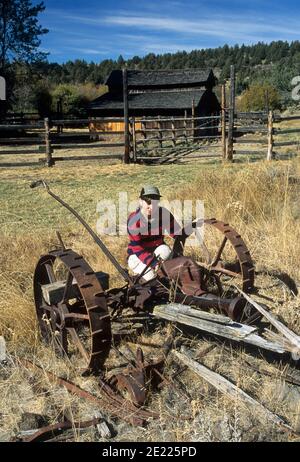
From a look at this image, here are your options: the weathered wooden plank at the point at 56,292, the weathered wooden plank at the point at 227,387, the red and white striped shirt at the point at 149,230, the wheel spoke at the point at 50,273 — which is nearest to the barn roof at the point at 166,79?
the red and white striped shirt at the point at 149,230

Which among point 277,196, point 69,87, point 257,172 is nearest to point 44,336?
point 277,196

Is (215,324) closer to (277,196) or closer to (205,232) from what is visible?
(205,232)

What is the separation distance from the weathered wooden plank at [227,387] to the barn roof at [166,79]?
91.7 ft

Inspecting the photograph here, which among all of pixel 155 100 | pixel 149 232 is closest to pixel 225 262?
pixel 149 232

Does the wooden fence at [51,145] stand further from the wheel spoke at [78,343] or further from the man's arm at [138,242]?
the wheel spoke at [78,343]

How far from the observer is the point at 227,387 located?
9.17ft

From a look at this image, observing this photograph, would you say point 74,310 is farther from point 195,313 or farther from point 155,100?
point 155,100

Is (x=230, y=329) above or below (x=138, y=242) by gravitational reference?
below

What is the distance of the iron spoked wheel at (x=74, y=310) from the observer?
2.76 m

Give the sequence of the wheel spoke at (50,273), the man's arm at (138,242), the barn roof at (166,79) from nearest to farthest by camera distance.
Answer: the wheel spoke at (50,273) → the man's arm at (138,242) → the barn roof at (166,79)

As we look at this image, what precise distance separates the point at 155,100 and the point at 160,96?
37.3 inches

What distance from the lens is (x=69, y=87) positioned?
42.1 metres

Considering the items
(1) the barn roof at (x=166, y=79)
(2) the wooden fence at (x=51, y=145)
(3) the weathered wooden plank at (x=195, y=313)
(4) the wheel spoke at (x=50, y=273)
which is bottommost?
(3) the weathered wooden plank at (x=195, y=313)

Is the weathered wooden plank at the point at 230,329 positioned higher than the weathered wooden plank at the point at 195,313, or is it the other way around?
the weathered wooden plank at the point at 195,313
